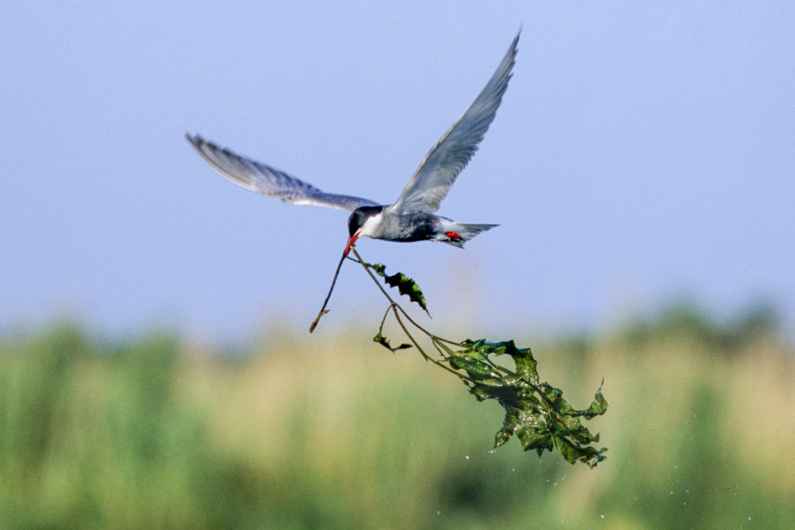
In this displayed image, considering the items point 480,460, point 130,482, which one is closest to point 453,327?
point 480,460

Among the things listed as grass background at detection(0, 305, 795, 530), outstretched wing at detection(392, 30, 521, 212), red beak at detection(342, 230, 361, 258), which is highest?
outstretched wing at detection(392, 30, 521, 212)

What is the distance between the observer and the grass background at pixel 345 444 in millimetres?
8906

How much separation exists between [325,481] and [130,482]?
1209mm

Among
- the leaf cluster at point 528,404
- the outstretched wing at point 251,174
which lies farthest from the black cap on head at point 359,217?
the outstretched wing at point 251,174

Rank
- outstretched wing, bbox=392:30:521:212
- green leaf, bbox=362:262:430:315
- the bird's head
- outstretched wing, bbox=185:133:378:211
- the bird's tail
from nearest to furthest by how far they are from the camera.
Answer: green leaf, bbox=362:262:430:315, the bird's head, outstretched wing, bbox=392:30:521:212, the bird's tail, outstretched wing, bbox=185:133:378:211

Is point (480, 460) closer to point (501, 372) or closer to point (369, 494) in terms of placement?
point (369, 494)

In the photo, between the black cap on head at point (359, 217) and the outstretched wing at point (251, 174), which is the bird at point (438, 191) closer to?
the black cap on head at point (359, 217)

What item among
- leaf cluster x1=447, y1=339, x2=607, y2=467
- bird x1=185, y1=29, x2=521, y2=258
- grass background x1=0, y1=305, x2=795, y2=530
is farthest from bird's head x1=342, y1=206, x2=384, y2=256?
grass background x1=0, y1=305, x2=795, y2=530

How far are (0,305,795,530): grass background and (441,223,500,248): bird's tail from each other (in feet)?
13.5

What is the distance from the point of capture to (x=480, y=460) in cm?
898

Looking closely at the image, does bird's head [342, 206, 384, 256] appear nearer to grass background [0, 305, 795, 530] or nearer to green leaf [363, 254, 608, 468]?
green leaf [363, 254, 608, 468]

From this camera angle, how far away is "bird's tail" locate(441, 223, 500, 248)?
4.80 meters

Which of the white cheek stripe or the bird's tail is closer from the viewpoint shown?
the white cheek stripe

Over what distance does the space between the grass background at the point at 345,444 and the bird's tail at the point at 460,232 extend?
13.5 feet
